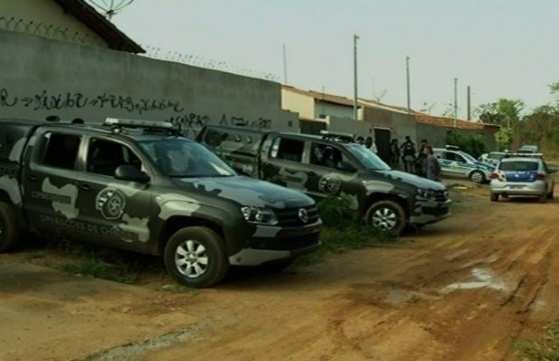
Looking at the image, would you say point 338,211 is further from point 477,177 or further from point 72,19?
point 477,177

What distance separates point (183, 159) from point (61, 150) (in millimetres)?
→ 1518

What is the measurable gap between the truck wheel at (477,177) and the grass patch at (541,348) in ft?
90.3

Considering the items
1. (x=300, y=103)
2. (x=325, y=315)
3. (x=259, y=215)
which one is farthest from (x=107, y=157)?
(x=300, y=103)

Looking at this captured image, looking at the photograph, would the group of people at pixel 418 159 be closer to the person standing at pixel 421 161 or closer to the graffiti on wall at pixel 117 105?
the person standing at pixel 421 161

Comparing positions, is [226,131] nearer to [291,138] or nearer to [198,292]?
[291,138]

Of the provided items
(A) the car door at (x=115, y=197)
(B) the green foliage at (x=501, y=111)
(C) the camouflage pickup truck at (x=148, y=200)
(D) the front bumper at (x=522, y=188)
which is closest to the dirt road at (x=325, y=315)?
(C) the camouflage pickup truck at (x=148, y=200)

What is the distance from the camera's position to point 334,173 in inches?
526

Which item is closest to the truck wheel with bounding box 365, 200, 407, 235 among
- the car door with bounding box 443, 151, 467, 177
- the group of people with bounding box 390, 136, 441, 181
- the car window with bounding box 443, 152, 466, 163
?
the group of people with bounding box 390, 136, 441, 181

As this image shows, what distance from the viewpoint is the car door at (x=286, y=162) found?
44.1 feet

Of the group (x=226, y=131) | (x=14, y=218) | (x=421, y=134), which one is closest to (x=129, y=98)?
(x=226, y=131)

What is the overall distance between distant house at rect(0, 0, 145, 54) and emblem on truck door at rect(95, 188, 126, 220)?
918 centimetres

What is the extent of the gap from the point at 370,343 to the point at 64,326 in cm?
261

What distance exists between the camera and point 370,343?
6.05 metres

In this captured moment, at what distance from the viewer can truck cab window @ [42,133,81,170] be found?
8953 mm
